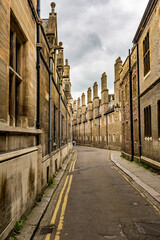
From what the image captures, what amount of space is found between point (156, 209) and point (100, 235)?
9.06ft

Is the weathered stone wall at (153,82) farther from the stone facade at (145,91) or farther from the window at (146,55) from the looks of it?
the window at (146,55)

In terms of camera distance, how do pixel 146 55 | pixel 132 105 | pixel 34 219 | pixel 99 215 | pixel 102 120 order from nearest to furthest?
1. pixel 34 219
2. pixel 99 215
3. pixel 146 55
4. pixel 132 105
5. pixel 102 120

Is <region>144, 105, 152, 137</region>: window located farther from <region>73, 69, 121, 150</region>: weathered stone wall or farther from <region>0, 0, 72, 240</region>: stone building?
<region>73, 69, 121, 150</region>: weathered stone wall

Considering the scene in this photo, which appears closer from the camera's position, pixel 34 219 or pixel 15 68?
pixel 34 219

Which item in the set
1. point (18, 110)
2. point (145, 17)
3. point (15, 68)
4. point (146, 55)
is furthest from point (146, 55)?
point (18, 110)

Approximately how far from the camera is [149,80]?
14.4 m

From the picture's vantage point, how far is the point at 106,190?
31.2 feet

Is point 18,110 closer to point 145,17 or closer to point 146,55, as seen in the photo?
point 146,55

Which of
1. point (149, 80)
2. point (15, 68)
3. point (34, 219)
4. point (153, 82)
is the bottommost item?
point (34, 219)

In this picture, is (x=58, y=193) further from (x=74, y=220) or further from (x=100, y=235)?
(x=100, y=235)

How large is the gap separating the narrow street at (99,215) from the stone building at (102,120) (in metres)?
21.3

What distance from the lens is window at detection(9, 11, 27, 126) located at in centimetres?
561

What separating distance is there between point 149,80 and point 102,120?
32.1 metres

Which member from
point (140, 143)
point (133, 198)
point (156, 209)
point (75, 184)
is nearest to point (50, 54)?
point (75, 184)
